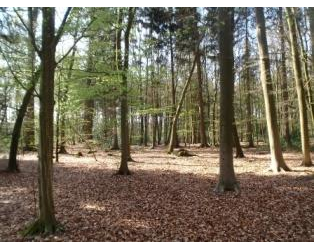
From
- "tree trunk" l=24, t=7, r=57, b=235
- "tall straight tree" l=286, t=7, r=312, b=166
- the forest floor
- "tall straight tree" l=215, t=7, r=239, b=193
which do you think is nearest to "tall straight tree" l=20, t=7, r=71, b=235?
"tree trunk" l=24, t=7, r=57, b=235

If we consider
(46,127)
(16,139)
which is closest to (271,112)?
(46,127)

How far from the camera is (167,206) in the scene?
945 centimetres

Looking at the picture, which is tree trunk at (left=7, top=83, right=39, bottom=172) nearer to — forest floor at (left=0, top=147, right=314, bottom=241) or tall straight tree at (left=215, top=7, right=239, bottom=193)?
forest floor at (left=0, top=147, right=314, bottom=241)

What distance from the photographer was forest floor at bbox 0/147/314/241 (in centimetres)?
725

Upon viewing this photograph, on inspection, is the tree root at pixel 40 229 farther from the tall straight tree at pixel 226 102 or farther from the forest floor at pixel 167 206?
the tall straight tree at pixel 226 102

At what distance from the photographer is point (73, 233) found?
24.0 ft

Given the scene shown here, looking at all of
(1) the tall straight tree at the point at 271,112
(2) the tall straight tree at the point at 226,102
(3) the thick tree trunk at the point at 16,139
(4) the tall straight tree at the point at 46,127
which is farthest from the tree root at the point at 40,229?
(1) the tall straight tree at the point at 271,112

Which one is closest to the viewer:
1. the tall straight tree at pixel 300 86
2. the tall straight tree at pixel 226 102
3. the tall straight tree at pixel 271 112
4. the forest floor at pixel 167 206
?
the forest floor at pixel 167 206

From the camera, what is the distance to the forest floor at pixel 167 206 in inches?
286

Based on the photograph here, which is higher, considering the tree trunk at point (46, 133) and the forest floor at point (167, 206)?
the tree trunk at point (46, 133)

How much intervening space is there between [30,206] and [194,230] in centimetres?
463
